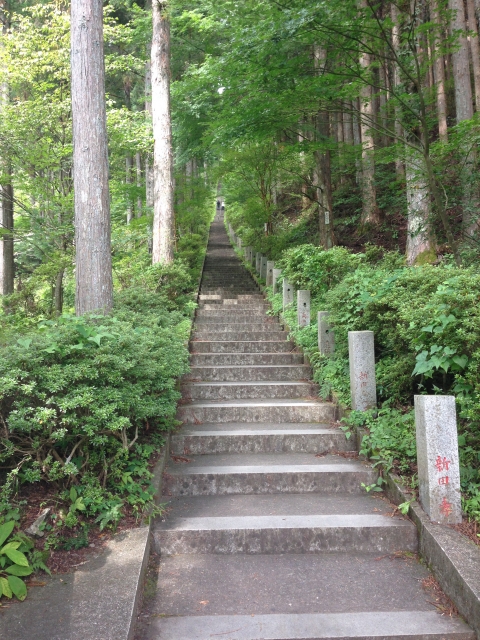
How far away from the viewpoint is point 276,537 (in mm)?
3225

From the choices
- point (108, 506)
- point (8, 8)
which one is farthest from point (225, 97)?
point (8, 8)

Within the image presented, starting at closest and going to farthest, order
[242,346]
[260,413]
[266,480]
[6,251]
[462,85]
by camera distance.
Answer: [266,480], [260,413], [242,346], [462,85], [6,251]

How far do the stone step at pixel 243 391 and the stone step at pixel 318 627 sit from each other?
10.6 feet

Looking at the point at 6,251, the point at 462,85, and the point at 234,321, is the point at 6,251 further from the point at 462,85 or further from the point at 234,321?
the point at 462,85

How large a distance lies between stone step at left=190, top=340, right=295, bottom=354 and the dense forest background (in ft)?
1.08

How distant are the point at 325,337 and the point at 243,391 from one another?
4.75 feet

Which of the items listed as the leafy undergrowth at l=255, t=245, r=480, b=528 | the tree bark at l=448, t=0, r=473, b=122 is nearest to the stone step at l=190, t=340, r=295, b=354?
the leafy undergrowth at l=255, t=245, r=480, b=528

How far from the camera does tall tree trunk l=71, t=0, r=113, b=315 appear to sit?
5719 mm

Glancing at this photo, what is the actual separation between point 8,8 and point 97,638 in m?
17.8

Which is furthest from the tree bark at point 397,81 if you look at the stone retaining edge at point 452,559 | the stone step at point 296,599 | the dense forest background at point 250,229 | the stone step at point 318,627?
the stone step at point 318,627

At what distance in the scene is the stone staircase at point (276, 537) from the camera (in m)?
2.50

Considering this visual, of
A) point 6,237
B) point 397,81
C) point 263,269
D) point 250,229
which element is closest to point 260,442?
point 263,269

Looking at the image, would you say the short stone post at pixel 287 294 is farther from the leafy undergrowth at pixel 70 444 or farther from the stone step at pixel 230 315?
the leafy undergrowth at pixel 70 444

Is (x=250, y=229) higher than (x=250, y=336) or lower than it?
higher
